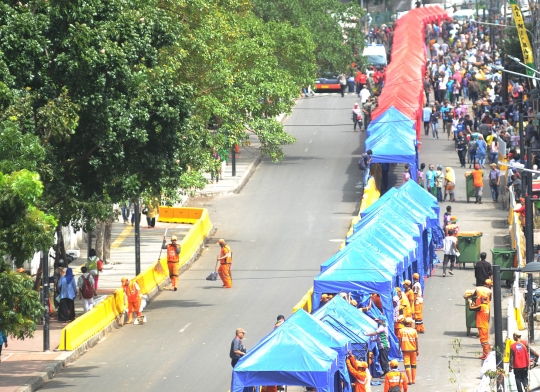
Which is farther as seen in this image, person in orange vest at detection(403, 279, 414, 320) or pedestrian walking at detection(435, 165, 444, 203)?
pedestrian walking at detection(435, 165, 444, 203)

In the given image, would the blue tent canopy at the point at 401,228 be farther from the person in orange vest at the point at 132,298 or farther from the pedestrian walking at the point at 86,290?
the pedestrian walking at the point at 86,290

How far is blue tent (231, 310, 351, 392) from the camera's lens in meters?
20.6

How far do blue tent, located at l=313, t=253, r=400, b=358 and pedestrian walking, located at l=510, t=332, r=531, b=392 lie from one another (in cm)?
416

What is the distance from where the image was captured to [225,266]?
112 feet

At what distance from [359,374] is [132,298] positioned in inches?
363

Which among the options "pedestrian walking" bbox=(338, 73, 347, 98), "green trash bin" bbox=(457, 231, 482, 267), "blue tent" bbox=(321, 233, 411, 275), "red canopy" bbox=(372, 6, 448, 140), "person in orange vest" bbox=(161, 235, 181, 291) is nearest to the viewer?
"blue tent" bbox=(321, 233, 411, 275)

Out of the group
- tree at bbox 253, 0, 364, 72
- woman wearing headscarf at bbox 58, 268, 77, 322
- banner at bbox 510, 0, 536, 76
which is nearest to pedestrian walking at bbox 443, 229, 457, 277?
woman wearing headscarf at bbox 58, 268, 77, 322

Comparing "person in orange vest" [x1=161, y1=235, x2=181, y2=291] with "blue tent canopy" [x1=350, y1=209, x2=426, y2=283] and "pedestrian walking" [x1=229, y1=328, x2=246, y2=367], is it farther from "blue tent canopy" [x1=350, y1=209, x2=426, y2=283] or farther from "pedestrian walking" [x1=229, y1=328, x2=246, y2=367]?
"pedestrian walking" [x1=229, y1=328, x2=246, y2=367]

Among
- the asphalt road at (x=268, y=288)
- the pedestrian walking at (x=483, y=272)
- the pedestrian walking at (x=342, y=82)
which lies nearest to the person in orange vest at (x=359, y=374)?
the asphalt road at (x=268, y=288)

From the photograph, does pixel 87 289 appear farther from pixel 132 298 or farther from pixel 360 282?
pixel 360 282

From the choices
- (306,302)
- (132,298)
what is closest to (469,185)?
(306,302)

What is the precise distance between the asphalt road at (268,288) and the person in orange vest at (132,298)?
0.40 m

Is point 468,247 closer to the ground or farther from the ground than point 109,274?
farther from the ground

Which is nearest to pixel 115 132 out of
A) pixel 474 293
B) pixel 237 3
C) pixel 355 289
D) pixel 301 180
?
pixel 355 289
